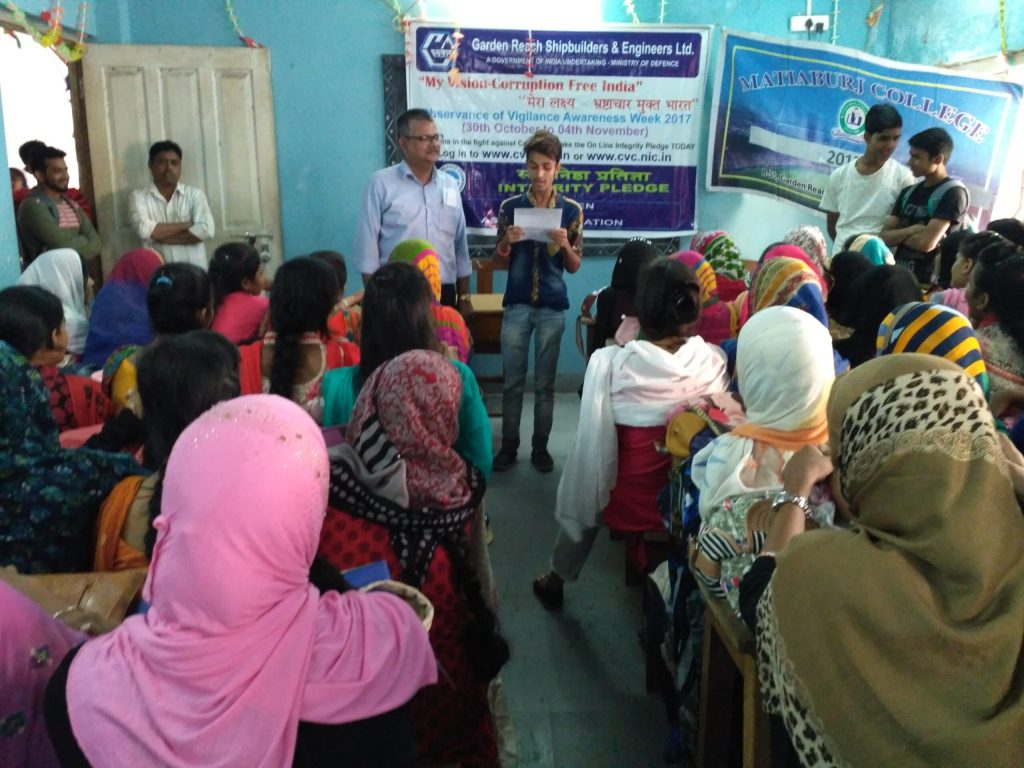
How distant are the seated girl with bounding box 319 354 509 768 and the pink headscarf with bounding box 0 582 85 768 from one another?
0.53 meters

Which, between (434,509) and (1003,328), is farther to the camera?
(1003,328)

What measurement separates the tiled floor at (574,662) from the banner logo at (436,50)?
2884 millimetres

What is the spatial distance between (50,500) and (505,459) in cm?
245

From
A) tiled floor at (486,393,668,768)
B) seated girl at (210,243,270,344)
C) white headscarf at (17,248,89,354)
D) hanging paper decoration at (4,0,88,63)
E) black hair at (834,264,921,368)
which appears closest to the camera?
tiled floor at (486,393,668,768)

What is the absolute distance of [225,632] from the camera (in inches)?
33.9

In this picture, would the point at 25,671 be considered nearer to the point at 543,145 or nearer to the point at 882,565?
the point at 882,565

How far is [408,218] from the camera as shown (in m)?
3.63

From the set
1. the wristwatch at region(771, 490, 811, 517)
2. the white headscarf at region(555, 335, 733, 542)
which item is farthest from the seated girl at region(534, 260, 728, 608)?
the wristwatch at region(771, 490, 811, 517)

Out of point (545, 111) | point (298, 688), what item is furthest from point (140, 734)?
point (545, 111)

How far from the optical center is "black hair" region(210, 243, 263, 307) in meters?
2.55

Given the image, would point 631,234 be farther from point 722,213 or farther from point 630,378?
point 630,378

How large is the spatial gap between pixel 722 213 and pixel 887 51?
1482 millimetres

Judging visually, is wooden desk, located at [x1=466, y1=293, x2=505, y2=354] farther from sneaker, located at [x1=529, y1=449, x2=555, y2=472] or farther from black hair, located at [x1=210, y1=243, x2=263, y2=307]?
black hair, located at [x1=210, y1=243, x2=263, y2=307]

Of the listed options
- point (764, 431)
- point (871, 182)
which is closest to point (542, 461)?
point (764, 431)
